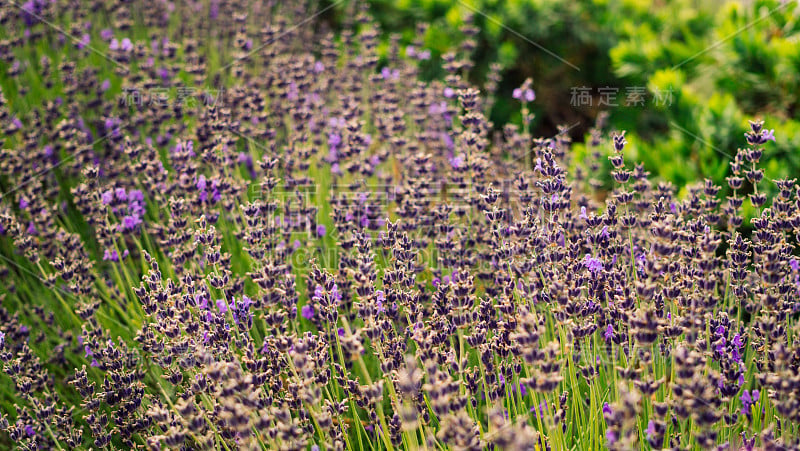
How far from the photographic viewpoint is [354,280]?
209cm

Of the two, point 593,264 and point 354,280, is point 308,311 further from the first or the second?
point 593,264

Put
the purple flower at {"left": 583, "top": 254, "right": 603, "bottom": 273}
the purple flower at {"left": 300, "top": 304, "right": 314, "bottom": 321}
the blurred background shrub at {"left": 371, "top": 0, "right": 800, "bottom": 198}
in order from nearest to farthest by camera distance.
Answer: the purple flower at {"left": 583, "top": 254, "right": 603, "bottom": 273} < the purple flower at {"left": 300, "top": 304, "right": 314, "bottom": 321} < the blurred background shrub at {"left": 371, "top": 0, "right": 800, "bottom": 198}

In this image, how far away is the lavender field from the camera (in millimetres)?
2014

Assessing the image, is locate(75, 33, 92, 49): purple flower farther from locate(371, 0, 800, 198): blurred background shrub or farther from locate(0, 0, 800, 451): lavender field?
locate(371, 0, 800, 198): blurred background shrub

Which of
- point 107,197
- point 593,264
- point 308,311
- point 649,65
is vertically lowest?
point 308,311

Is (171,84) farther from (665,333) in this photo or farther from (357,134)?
(665,333)

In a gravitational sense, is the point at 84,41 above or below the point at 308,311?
above

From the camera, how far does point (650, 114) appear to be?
5.66m

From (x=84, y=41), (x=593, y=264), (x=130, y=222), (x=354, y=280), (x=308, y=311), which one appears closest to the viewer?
(x=354, y=280)

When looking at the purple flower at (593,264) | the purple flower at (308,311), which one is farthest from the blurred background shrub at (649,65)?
the purple flower at (308,311)

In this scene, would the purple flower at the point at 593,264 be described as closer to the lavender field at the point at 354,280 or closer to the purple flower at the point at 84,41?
the lavender field at the point at 354,280

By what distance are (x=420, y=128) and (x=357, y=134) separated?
3.83 feet

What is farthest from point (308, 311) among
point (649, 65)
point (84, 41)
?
point (649, 65)

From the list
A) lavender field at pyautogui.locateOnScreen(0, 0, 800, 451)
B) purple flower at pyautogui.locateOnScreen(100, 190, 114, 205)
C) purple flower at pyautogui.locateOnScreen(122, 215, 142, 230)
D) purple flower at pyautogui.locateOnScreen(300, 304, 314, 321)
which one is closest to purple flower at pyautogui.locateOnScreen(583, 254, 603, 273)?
lavender field at pyautogui.locateOnScreen(0, 0, 800, 451)
